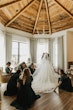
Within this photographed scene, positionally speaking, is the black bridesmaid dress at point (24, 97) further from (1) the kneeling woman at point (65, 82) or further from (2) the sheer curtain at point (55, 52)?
(2) the sheer curtain at point (55, 52)

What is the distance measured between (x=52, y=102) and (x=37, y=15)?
497 centimetres

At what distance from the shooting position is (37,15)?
24.6 feet

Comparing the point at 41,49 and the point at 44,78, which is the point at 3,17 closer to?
the point at 41,49

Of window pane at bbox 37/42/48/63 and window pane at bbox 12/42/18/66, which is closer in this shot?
window pane at bbox 12/42/18/66

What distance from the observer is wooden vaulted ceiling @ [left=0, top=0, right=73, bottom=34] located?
247 inches

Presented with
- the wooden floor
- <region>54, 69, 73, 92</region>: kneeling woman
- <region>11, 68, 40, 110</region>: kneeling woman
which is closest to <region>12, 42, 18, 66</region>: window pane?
<region>54, 69, 73, 92</region>: kneeling woman

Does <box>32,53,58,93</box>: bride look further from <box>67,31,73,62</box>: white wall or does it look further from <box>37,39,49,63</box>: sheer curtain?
<box>37,39,49,63</box>: sheer curtain

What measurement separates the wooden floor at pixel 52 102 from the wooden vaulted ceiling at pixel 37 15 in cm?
382

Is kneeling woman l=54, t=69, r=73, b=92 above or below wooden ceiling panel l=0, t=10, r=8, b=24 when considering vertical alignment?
below

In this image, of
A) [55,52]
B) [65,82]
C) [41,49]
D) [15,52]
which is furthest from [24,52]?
[65,82]

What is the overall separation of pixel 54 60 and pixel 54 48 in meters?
0.79

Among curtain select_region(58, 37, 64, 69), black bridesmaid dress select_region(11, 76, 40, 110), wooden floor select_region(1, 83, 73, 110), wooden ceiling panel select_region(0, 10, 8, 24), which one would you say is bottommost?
wooden floor select_region(1, 83, 73, 110)

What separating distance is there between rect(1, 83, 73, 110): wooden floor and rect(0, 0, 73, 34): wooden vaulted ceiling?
382 centimetres

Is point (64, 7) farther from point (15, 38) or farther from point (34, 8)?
point (15, 38)
